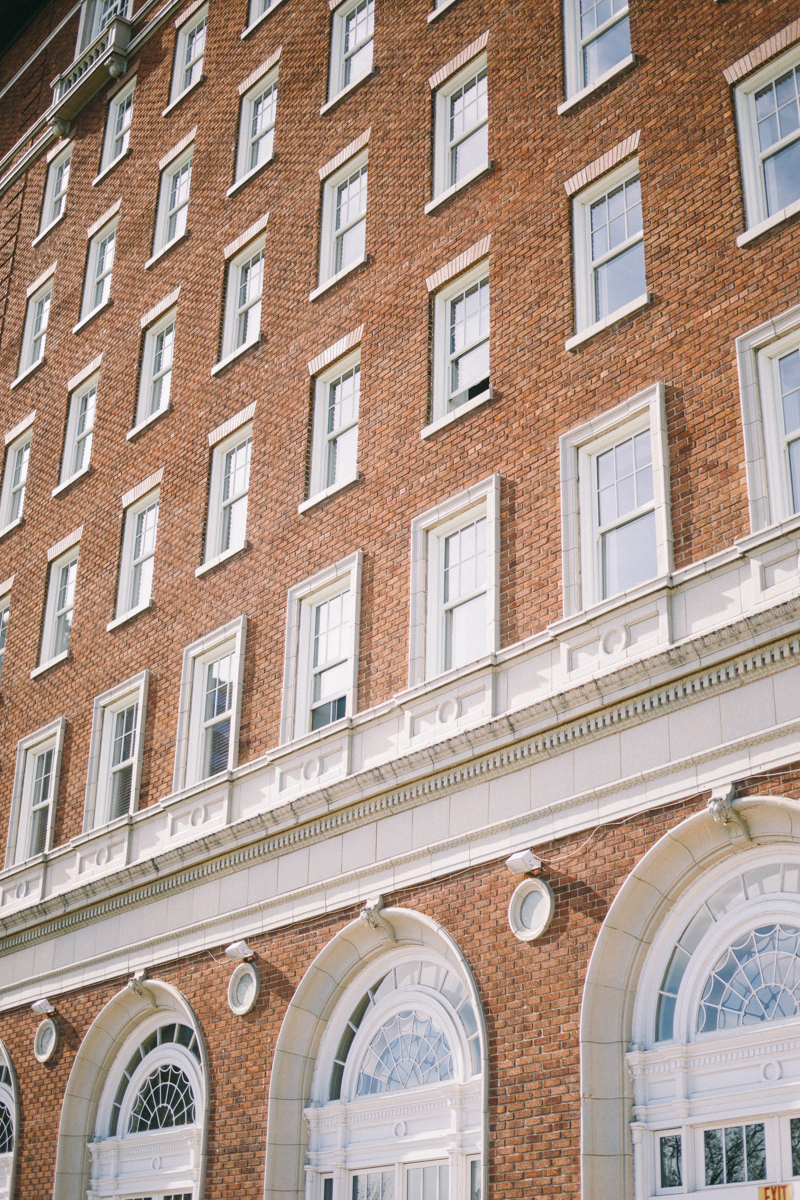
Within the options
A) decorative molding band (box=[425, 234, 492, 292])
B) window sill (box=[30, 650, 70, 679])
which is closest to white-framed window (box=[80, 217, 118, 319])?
window sill (box=[30, 650, 70, 679])

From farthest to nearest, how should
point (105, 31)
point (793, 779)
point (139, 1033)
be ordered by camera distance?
point (105, 31)
point (139, 1033)
point (793, 779)

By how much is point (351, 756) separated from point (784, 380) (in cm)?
764

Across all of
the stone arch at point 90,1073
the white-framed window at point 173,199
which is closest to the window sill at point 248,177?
the white-framed window at point 173,199

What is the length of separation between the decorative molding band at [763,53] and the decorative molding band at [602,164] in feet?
5.05

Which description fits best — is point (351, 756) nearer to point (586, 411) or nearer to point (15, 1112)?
point (586, 411)

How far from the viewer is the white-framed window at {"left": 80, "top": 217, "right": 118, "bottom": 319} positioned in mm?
32594

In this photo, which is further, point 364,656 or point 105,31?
point 105,31

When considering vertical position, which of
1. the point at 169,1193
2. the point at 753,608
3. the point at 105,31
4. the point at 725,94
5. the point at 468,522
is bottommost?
the point at 169,1193

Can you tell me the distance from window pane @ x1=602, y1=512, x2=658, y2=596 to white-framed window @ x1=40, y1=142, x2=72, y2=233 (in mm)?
23297

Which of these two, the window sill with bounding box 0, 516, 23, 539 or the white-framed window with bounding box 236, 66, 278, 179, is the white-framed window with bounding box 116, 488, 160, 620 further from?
the white-framed window with bounding box 236, 66, 278, 179

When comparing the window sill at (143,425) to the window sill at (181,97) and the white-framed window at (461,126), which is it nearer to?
the white-framed window at (461,126)

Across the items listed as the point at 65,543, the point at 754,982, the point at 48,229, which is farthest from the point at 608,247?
the point at 48,229

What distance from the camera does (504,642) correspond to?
18422 mm

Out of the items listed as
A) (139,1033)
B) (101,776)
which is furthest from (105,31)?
(139,1033)
